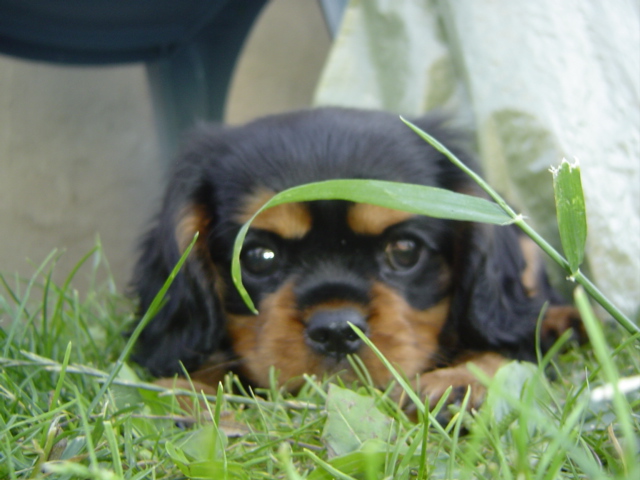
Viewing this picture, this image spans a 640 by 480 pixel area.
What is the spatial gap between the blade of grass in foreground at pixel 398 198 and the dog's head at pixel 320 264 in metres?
0.79

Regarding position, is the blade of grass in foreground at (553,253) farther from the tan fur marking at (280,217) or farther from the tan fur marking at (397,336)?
the tan fur marking at (280,217)

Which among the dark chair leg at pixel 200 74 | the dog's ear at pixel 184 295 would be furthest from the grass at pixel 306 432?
the dark chair leg at pixel 200 74

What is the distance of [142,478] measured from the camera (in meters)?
0.85

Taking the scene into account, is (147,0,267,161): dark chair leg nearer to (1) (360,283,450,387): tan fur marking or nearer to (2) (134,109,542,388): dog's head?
(2) (134,109,542,388): dog's head

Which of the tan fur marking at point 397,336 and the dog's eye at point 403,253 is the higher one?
the dog's eye at point 403,253

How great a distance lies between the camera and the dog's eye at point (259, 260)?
175cm

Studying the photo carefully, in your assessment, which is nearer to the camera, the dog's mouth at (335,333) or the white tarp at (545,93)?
the dog's mouth at (335,333)

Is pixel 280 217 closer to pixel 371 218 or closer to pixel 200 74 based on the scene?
pixel 371 218

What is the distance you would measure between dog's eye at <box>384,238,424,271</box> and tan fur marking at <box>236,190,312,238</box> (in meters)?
0.25

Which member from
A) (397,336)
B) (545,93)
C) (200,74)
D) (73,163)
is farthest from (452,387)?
(73,163)

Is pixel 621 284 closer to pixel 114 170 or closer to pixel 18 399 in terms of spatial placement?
pixel 18 399

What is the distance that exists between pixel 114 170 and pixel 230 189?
2114mm

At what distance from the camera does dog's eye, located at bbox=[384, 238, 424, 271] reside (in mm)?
1749

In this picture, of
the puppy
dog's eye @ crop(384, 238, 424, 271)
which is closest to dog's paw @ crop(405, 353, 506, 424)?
the puppy
